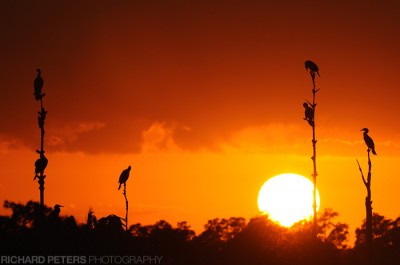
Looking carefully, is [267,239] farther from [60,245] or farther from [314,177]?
[60,245]

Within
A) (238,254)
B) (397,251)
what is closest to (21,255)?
(238,254)

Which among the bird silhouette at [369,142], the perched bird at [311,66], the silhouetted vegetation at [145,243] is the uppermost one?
the perched bird at [311,66]

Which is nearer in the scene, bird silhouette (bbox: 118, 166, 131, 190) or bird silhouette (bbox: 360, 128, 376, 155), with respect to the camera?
bird silhouette (bbox: 118, 166, 131, 190)

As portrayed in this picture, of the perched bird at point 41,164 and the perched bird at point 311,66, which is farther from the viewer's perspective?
the perched bird at point 311,66

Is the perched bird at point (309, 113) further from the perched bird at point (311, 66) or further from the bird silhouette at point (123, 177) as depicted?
the bird silhouette at point (123, 177)

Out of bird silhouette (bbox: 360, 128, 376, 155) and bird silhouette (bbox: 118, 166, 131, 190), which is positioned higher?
bird silhouette (bbox: 360, 128, 376, 155)

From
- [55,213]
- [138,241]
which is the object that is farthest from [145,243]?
[55,213]

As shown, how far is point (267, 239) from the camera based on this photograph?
63.8 m

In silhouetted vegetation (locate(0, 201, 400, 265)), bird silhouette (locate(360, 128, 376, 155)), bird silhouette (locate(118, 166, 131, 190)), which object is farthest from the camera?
bird silhouette (locate(360, 128, 376, 155))

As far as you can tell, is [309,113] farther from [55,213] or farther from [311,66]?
[55,213]

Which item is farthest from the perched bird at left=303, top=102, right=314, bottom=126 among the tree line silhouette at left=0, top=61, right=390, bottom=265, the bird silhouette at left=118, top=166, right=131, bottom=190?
the bird silhouette at left=118, top=166, right=131, bottom=190

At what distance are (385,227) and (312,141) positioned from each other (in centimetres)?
6735

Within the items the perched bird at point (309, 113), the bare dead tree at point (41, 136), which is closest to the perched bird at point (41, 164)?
the bare dead tree at point (41, 136)

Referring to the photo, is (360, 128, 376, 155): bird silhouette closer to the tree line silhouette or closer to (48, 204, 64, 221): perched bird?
the tree line silhouette
